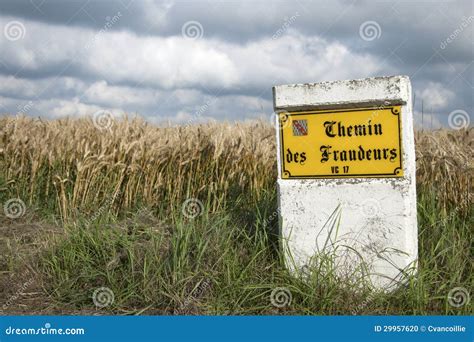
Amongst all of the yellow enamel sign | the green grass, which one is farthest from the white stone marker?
the green grass

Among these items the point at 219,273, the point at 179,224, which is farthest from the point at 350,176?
the point at 179,224

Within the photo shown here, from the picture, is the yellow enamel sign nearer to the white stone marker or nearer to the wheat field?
the white stone marker

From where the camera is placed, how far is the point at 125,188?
259 inches

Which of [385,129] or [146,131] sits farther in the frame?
[146,131]

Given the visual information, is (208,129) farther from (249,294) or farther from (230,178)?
(249,294)

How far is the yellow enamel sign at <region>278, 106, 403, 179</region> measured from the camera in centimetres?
418

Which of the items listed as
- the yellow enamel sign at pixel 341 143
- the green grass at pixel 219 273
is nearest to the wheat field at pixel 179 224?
the green grass at pixel 219 273

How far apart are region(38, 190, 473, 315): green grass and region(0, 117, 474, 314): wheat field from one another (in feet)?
0.04

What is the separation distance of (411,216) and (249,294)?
4.52 ft

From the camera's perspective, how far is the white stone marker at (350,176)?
413cm

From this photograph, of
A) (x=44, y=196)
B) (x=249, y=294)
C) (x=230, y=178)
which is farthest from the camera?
(x=44, y=196)

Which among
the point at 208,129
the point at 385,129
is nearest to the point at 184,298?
the point at 385,129

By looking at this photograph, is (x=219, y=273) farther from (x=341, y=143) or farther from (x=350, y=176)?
(x=341, y=143)

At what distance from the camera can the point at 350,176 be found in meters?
4.27
